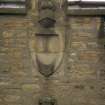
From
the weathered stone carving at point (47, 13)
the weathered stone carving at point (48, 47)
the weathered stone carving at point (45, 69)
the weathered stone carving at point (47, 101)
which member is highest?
the weathered stone carving at point (47, 13)

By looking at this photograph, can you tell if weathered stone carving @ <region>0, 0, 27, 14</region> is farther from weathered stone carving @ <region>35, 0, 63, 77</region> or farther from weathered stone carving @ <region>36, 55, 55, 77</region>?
weathered stone carving @ <region>36, 55, 55, 77</region>

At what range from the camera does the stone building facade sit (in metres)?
6.33

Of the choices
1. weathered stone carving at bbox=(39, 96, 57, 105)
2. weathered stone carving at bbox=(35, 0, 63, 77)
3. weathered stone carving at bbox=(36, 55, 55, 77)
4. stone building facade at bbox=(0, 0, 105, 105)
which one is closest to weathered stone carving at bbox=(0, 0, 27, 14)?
stone building facade at bbox=(0, 0, 105, 105)

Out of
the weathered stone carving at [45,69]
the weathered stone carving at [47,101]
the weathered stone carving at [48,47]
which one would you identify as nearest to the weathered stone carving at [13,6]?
the weathered stone carving at [48,47]

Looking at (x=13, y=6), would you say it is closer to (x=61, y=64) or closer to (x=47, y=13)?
(x=47, y=13)

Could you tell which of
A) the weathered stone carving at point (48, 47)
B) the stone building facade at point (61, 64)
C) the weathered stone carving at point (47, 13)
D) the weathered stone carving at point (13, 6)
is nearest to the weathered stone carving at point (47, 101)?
the stone building facade at point (61, 64)

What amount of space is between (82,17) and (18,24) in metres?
1.20

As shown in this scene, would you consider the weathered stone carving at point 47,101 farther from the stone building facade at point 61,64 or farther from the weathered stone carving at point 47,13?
the weathered stone carving at point 47,13

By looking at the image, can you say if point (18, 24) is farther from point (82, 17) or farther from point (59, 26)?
point (82, 17)

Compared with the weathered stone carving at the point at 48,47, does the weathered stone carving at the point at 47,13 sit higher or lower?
higher

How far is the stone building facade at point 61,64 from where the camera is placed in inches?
249

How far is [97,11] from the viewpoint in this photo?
639cm

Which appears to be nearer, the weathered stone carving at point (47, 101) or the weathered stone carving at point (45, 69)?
the weathered stone carving at point (47, 101)

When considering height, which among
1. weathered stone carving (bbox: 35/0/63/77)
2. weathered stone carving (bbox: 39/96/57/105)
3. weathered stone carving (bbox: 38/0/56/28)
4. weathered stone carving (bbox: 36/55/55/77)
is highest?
weathered stone carving (bbox: 38/0/56/28)
